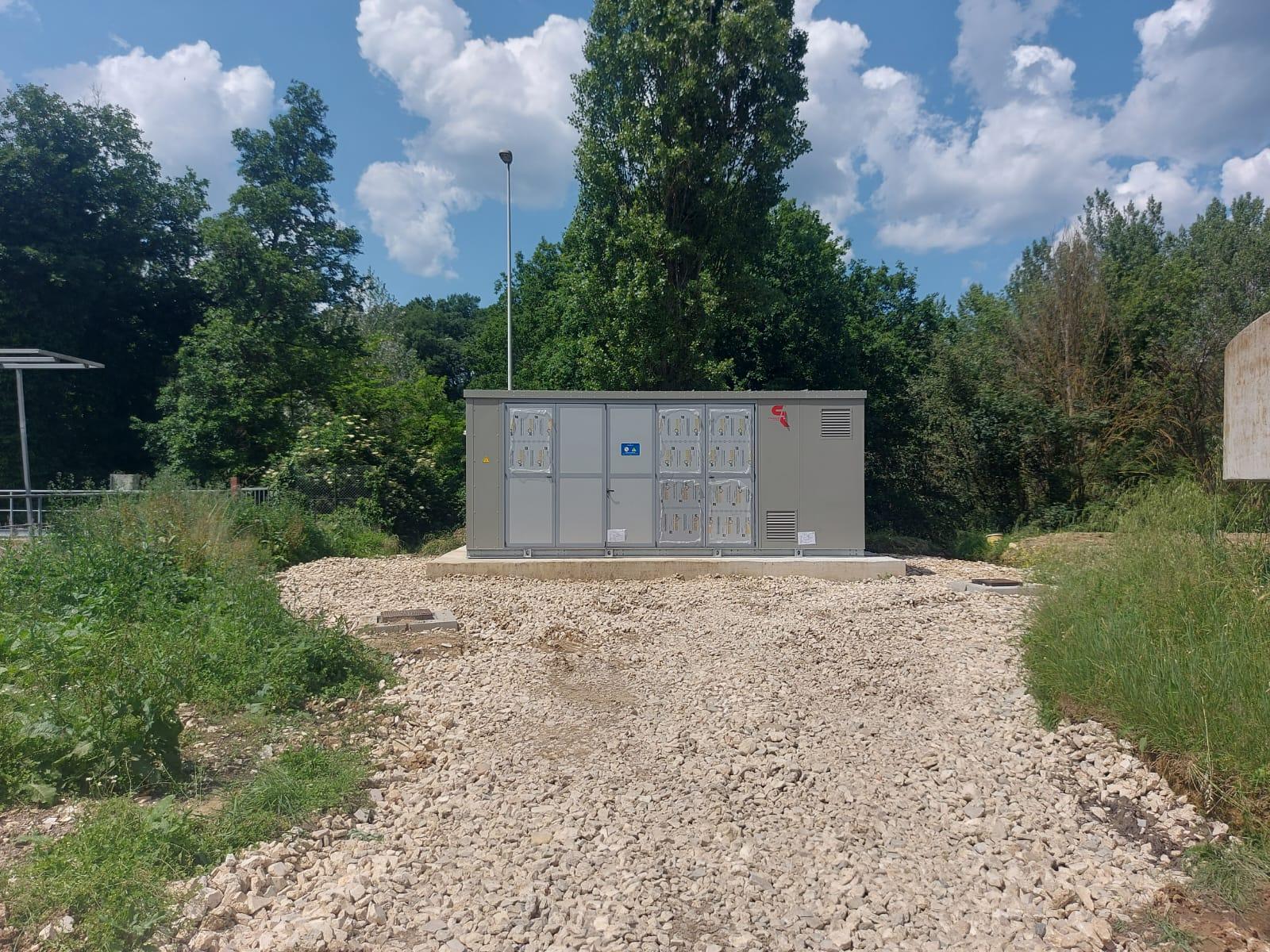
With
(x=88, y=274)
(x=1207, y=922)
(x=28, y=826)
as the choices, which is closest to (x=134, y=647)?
(x=28, y=826)

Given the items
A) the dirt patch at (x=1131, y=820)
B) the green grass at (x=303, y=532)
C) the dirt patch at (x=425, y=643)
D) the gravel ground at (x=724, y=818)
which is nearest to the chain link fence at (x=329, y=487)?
the green grass at (x=303, y=532)

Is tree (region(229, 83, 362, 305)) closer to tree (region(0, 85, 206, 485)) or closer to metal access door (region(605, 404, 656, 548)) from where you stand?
tree (region(0, 85, 206, 485))

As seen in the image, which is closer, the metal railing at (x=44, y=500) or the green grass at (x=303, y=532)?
the metal railing at (x=44, y=500)

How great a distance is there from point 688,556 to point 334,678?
238 inches

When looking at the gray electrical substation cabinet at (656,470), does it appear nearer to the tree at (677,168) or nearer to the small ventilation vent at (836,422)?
the small ventilation vent at (836,422)

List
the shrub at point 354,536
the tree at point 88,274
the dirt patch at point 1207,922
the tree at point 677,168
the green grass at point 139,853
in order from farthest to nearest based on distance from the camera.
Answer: the tree at point 88,274
the tree at point 677,168
the shrub at point 354,536
the dirt patch at point 1207,922
the green grass at point 139,853

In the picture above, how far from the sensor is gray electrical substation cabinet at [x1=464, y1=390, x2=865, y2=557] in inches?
450

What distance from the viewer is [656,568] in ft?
36.4

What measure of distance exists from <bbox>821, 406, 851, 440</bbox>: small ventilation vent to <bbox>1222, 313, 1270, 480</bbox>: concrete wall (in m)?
6.93

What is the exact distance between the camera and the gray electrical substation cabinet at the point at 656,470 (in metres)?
11.4

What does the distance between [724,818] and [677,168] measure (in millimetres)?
12744

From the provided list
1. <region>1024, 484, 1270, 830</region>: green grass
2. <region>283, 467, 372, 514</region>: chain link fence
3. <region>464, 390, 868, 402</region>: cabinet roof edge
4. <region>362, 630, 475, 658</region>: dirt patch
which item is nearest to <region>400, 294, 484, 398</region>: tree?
<region>283, 467, 372, 514</region>: chain link fence

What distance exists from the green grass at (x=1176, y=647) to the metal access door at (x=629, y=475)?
19.5 feet

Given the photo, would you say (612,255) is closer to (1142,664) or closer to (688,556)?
(688,556)
